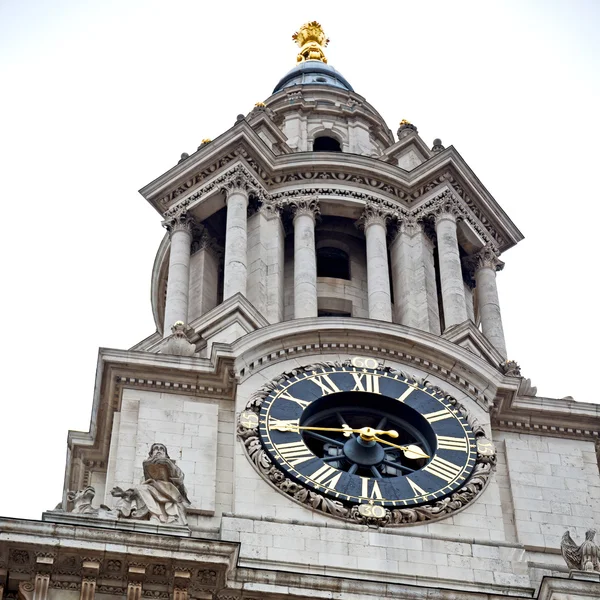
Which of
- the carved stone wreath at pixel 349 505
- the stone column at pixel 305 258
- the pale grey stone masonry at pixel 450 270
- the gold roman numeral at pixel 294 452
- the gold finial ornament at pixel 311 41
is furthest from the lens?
the gold finial ornament at pixel 311 41

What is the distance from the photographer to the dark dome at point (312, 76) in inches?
2159

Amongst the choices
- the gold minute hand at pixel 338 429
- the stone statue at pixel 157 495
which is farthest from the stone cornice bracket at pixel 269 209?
the stone statue at pixel 157 495

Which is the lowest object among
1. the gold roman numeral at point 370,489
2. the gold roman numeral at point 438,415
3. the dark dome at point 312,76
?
the gold roman numeral at point 370,489

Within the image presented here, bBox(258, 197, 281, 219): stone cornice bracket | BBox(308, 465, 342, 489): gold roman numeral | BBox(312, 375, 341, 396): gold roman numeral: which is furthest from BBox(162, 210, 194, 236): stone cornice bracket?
BBox(308, 465, 342, 489): gold roman numeral

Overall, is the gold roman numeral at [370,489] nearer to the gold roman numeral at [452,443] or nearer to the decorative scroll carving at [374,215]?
the gold roman numeral at [452,443]

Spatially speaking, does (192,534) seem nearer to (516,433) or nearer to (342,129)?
(516,433)

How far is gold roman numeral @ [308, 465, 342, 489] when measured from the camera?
35.6 m

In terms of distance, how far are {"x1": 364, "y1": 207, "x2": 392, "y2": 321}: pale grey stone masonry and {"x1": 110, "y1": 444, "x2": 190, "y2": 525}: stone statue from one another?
8725 mm

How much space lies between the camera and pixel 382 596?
104 feet

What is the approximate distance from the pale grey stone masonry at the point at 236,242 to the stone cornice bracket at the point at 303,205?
1012 millimetres

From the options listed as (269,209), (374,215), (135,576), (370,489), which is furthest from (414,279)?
(135,576)

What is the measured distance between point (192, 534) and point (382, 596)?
137 inches

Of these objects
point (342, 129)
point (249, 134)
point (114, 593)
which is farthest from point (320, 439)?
point (342, 129)

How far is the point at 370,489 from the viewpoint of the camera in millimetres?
35562
